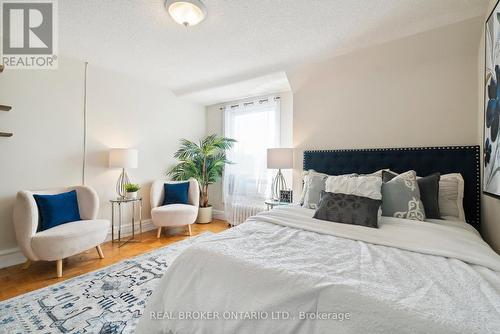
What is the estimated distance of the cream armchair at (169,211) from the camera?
10.8 feet

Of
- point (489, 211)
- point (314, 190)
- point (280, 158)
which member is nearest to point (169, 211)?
point (280, 158)

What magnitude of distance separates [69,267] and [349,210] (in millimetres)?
2952

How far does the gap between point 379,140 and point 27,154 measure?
14.0 ft

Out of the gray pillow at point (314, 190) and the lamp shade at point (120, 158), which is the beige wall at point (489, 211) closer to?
the gray pillow at point (314, 190)

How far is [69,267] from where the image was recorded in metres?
2.39

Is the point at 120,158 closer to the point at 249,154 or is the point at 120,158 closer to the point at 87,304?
the point at 87,304

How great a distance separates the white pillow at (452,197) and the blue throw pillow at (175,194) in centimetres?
334

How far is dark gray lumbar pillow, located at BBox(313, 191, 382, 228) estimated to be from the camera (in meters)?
1.72

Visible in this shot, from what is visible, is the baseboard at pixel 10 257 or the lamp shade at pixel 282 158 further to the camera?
the lamp shade at pixel 282 158

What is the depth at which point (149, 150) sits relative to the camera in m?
3.88

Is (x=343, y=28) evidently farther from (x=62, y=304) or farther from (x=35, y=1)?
(x=62, y=304)

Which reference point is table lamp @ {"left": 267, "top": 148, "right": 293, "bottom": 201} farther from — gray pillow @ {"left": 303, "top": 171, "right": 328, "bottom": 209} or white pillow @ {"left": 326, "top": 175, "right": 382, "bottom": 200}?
white pillow @ {"left": 326, "top": 175, "right": 382, "bottom": 200}

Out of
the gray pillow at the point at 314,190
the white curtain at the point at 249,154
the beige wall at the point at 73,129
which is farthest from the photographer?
the white curtain at the point at 249,154

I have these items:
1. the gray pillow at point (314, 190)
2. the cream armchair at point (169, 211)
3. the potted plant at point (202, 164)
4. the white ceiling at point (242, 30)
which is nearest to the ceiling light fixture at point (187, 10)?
the white ceiling at point (242, 30)
